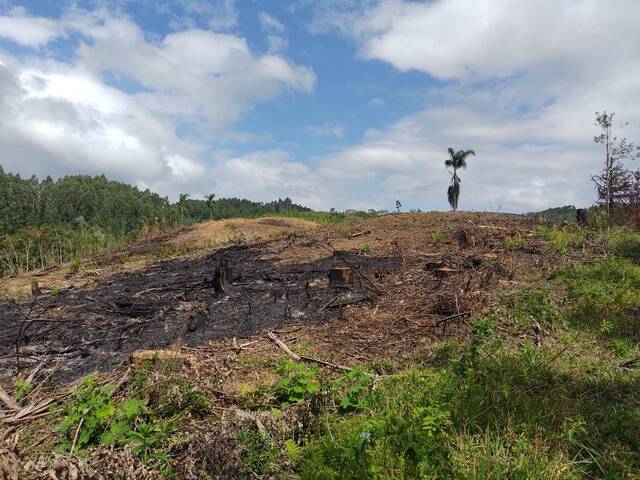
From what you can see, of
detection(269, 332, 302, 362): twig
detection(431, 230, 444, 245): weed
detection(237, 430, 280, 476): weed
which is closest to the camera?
detection(237, 430, 280, 476): weed

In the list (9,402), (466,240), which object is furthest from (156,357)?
(466,240)

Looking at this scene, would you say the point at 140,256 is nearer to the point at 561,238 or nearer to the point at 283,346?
the point at 283,346

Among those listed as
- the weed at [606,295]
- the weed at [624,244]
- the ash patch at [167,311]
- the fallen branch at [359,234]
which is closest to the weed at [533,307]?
the weed at [606,295]

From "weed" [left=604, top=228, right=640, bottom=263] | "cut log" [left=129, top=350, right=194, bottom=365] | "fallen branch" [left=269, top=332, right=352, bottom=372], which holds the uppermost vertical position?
"weed" [left=604, top=228, right=640, bottom=263]

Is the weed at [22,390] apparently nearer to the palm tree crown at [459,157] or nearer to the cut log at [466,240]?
the cut log at [466,240]

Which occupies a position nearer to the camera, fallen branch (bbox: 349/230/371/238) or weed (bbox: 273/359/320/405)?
weed (bbox: 273/359/320/405)

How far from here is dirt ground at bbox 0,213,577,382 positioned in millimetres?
4578

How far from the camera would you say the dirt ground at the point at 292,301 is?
458cm

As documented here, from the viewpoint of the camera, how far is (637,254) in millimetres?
6758

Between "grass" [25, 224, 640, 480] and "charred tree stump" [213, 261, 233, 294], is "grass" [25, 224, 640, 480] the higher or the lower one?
the lower one

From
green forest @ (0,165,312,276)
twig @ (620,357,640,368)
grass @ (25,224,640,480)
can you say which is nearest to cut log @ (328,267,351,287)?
grass @ (25,224,640,480)

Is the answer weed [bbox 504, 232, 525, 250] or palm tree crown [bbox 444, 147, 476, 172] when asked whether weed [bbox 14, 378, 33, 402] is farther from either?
palm tree crown [bbox 444, 147, 476, 172]

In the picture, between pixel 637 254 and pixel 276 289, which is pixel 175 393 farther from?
pixel 637 254

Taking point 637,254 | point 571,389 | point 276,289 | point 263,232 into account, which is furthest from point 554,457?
point 263,232
